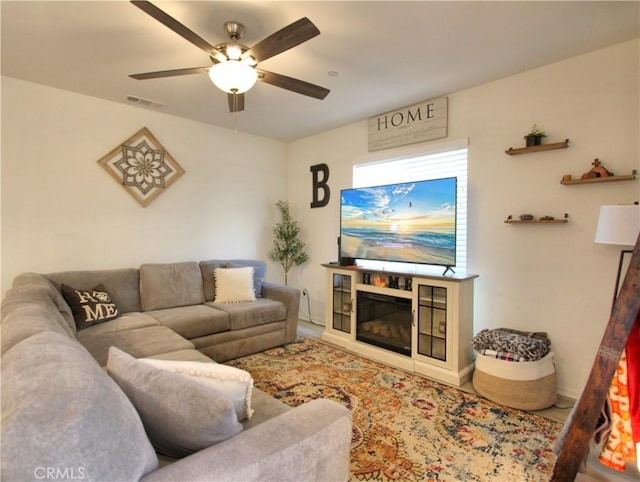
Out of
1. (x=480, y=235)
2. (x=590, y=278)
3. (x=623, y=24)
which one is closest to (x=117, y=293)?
(x=480, y=235)

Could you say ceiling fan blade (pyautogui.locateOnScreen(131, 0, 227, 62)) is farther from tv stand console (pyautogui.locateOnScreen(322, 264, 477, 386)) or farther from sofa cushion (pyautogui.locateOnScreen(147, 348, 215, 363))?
tv stand console (pyautogui.locateOnScreen(322, 264, 477, 386))

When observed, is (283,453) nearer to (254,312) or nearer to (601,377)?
(601,377)

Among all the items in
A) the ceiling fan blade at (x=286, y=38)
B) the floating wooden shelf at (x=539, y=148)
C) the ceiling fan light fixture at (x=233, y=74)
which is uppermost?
the ceiling fan blade at (x=286, y=38)

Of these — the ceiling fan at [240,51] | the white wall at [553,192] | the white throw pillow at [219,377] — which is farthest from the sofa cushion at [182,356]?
the white wall at [553,192]

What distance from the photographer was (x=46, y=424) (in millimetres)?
686

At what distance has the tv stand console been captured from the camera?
2818mm

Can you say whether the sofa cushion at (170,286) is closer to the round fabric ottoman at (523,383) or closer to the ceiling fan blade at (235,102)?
the ceiling fan blade at (235,102)

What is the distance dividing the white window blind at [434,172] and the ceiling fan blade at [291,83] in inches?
62.2

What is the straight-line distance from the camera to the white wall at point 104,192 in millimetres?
3043

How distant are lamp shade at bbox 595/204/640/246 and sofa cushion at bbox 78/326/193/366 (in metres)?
2.91

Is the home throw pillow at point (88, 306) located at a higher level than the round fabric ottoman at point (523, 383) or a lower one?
higher

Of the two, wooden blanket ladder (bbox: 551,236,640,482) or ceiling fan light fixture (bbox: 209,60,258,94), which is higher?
ceiling fan light fixture (bbox: 209,60,258,94)

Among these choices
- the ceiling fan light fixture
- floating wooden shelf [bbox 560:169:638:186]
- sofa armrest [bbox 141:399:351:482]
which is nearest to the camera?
Result: sofa armrest [bbox 141:399:351:482]

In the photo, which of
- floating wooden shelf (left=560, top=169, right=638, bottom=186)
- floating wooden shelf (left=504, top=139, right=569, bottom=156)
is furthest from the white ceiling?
floating wooden shelf (left=560, top=169, right=638, bottom=186)
